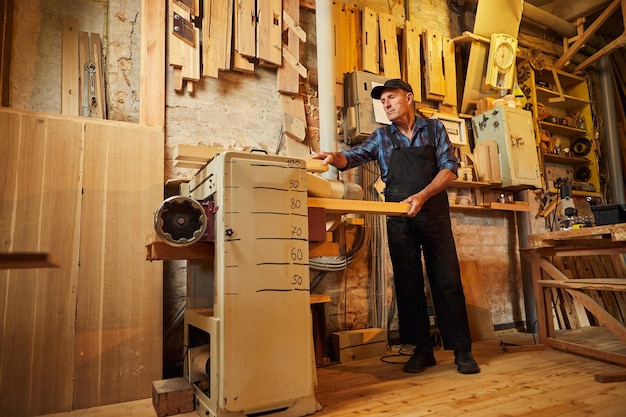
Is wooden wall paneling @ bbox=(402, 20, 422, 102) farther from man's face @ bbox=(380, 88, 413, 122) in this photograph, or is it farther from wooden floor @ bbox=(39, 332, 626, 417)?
wooden floor @ bbox=(39, 332, 626, 417)

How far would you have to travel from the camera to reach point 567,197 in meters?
4.43

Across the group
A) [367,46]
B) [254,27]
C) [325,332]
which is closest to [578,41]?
[367,46]

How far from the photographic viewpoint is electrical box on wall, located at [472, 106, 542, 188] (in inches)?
152

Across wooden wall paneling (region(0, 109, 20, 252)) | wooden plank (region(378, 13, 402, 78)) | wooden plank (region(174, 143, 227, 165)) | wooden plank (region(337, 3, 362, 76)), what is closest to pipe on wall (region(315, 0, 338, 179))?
wooden plank (region(337, 3, 362, 76))

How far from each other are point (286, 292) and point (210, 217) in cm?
45

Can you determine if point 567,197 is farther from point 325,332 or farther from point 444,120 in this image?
point 325,332

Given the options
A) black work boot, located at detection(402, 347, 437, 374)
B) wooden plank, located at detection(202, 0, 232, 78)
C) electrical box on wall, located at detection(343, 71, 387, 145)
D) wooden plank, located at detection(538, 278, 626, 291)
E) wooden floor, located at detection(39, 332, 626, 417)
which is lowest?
wooden floor, located at detection(39, 332, 626, 417)

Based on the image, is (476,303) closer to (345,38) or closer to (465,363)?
(465,363)

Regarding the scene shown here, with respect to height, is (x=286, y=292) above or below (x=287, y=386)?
above

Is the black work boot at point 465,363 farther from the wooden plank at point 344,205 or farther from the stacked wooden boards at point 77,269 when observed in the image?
the stacked wooden boards at point 77,269

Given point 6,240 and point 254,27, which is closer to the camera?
point 6,240

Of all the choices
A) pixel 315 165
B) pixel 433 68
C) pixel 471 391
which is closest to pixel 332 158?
pixel 315 165

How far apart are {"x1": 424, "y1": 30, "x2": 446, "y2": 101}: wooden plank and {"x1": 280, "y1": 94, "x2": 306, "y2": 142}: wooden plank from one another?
135cm

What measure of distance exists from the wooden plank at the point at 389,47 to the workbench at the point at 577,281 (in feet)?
5.90
